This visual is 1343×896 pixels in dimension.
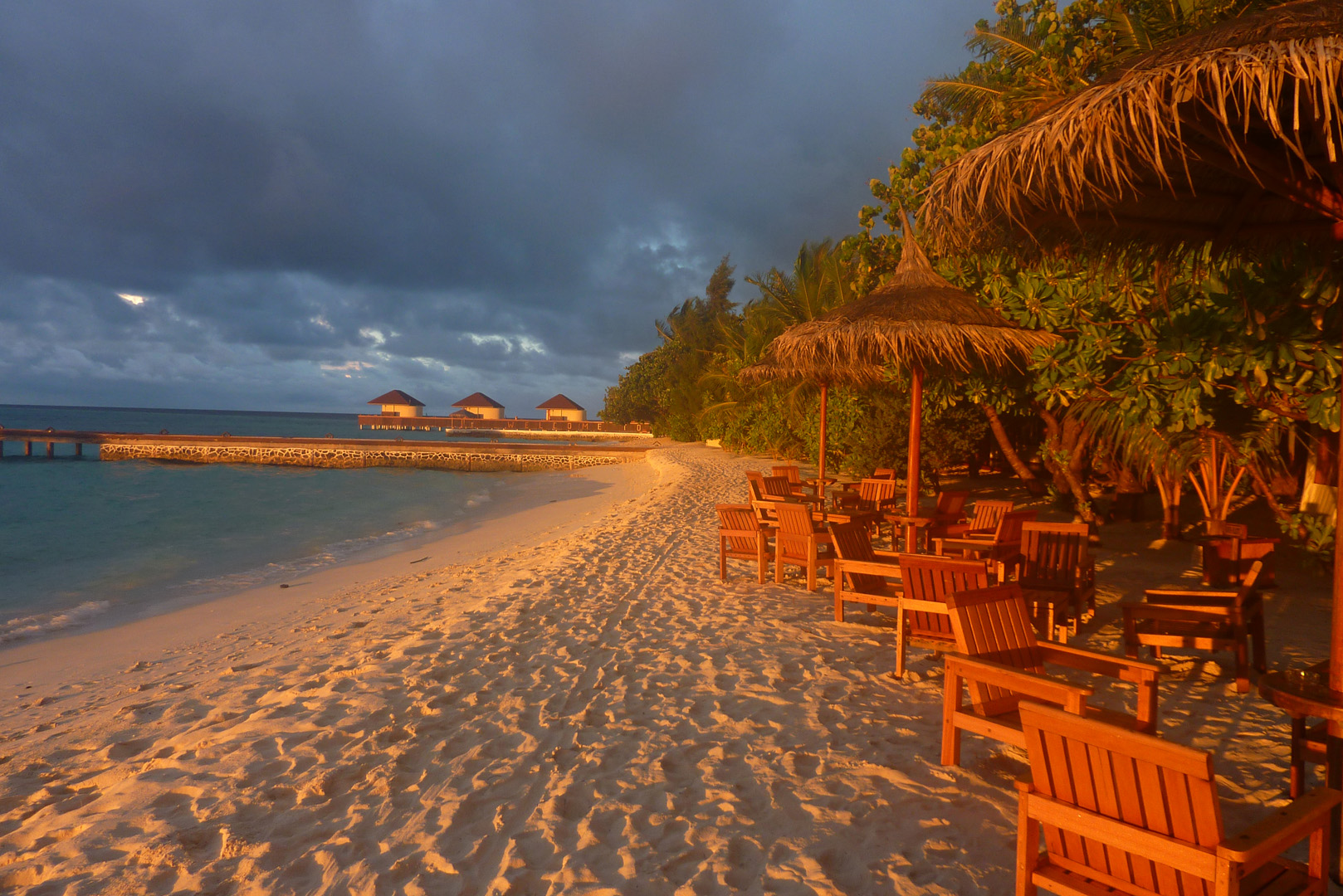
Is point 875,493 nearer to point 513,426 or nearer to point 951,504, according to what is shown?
point 951,504

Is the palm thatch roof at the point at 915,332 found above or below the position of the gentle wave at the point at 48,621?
above

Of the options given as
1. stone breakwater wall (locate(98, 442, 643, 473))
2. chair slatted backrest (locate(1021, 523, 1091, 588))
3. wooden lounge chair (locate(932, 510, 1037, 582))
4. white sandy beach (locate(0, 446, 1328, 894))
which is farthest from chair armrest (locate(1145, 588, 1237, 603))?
stone breakwater wall (locate(98, 442, 643, 473))

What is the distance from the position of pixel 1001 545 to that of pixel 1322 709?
2930 millimetres

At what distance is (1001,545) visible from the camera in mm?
4734

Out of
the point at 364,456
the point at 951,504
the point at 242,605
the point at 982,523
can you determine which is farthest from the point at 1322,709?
the point at 364,456

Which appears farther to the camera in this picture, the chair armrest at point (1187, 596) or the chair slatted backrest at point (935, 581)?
the chair armrest at point (1187, 596)

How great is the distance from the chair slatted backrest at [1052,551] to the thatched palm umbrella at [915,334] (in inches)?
43.2

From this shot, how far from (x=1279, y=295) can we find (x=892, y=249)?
7144 mm

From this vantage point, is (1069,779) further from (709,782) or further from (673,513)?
(673,513)

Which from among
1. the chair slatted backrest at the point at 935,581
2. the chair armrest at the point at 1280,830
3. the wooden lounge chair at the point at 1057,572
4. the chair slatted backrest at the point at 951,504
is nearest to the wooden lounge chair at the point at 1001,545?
the wooden lounge chair at the point at 1057,572

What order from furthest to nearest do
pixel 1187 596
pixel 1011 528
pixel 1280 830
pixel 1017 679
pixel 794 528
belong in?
pixel 794 528
pixel 1011 528
pixel 1187 596
pixel 1017 679
pixel 1280 830

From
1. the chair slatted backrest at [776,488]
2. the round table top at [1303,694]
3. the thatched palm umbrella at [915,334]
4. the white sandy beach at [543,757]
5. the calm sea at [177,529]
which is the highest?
the thatched palm umbrella at [915,334]

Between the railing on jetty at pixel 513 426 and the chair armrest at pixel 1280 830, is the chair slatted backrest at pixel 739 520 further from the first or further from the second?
the railing on jetty at pixel 513 426

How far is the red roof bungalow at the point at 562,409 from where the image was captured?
219 ft
